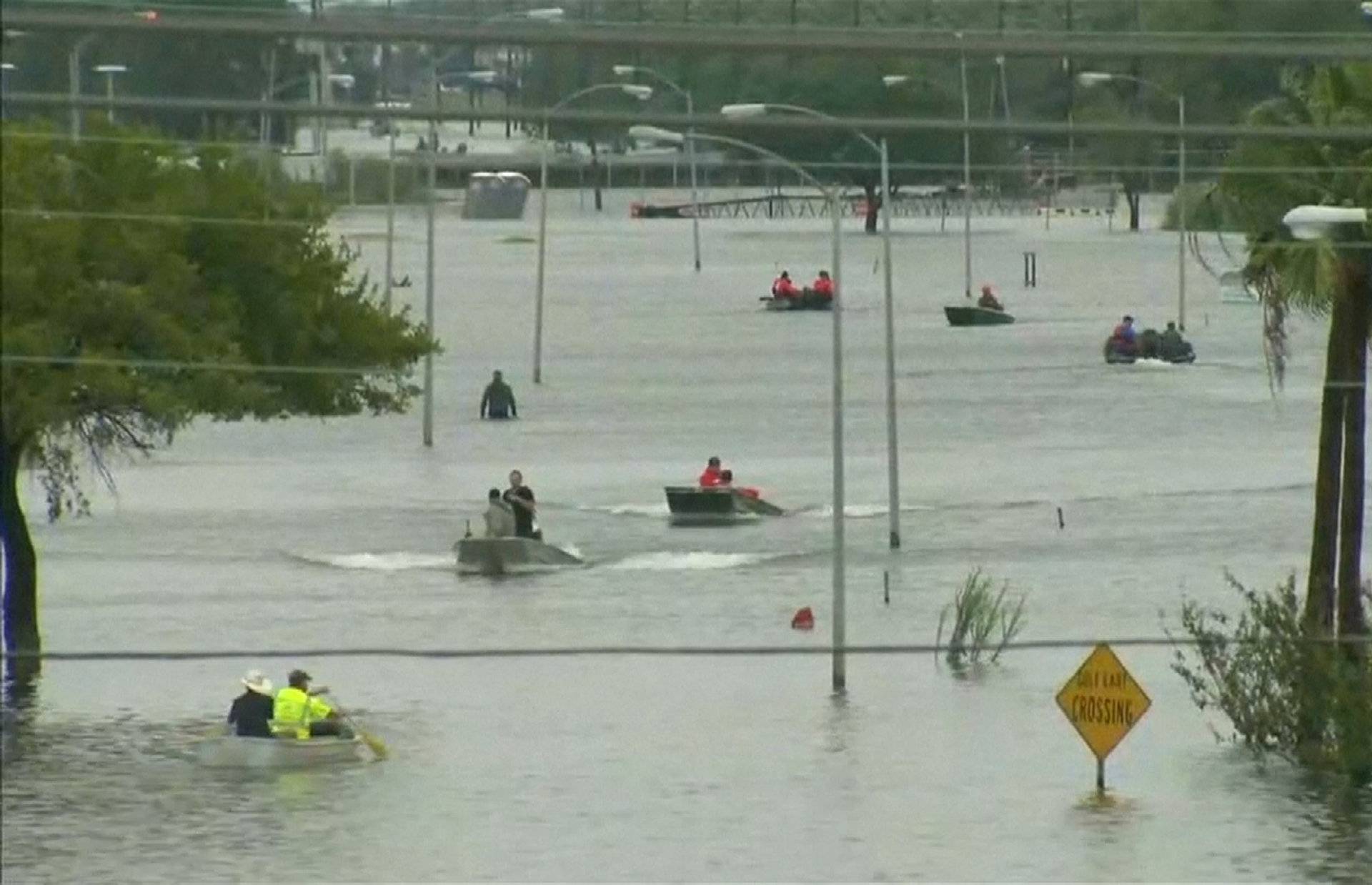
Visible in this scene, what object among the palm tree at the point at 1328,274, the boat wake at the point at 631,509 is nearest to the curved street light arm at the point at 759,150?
the palm tree at the point at 1328,274

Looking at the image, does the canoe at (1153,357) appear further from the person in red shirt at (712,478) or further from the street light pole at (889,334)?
the person in red shirt at (712,478)

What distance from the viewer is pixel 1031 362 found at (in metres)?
73.7

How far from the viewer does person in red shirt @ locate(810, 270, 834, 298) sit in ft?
189

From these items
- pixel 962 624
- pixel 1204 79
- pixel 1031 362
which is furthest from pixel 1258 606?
pixel 1031 362

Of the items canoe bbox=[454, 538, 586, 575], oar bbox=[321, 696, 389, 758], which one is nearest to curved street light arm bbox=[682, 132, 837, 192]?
oar bbox=[321, 696, 389, 758]

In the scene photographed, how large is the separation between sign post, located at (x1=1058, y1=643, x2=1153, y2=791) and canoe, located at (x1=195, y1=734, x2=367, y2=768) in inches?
282

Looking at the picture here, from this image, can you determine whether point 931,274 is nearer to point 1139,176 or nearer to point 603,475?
point 603,475

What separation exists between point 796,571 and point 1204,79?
32.8 meters

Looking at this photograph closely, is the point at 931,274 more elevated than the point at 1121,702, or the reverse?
the point at 931,274

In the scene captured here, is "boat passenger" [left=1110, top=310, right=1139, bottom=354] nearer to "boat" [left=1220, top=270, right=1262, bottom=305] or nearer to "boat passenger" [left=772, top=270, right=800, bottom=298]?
"boat" [left=1220, top=270, right=1262, bottom=305]

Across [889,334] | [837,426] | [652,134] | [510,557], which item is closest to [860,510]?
[510,557]

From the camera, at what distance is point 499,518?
51156 millimetres

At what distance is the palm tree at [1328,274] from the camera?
2500 cm

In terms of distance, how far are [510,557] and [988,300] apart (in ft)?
52.4
